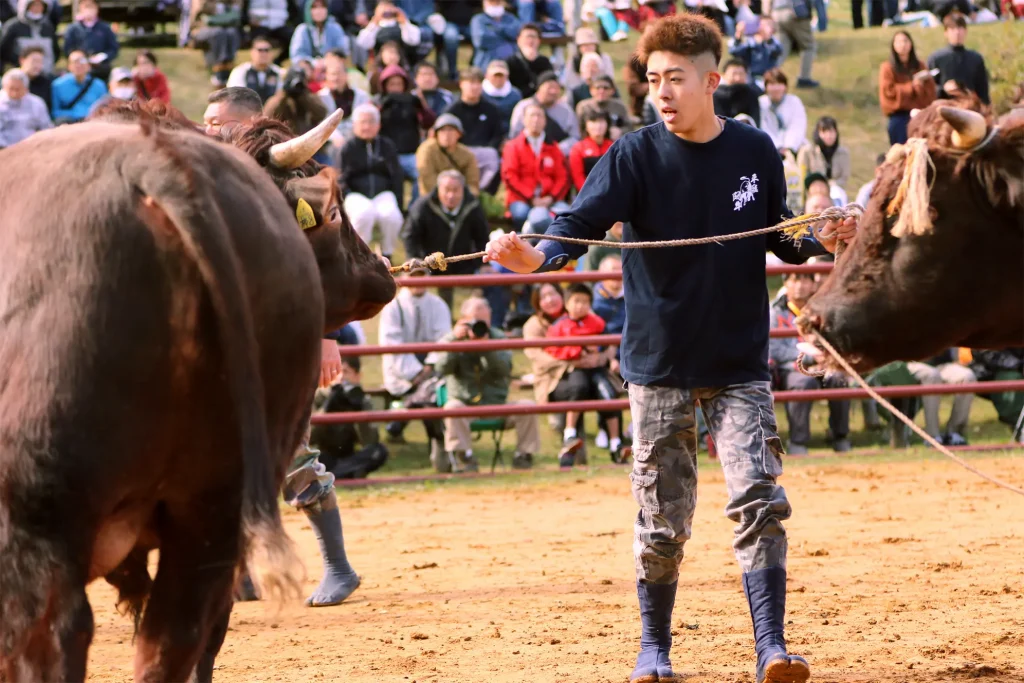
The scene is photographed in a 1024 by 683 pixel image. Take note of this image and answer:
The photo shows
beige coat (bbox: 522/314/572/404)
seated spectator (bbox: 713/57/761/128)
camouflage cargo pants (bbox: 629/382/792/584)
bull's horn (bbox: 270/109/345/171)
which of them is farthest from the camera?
seated spectator (bbox: 713/57/761/128)

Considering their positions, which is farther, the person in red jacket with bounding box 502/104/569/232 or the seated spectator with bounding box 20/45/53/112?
the seated spectator with bounding box 20/45/53/112

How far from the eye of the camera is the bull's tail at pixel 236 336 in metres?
2.94

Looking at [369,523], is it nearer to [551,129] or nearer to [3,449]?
[3,449]

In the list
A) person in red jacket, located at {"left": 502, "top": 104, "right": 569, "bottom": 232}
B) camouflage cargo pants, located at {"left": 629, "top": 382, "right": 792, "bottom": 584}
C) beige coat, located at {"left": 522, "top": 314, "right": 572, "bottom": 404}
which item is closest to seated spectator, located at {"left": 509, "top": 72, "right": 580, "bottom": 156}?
person in red jacket, located at {"left": 502, "top": 104, "right": 569, "bottom": 232}

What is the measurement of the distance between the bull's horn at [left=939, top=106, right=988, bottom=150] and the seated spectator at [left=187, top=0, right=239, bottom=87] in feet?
Answer: 47.7

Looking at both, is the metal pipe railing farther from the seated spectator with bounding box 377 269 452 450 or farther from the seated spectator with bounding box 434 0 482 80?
the seated spectator with bounding box 434 0 482 80

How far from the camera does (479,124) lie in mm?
15203

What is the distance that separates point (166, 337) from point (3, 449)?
0.41 meters

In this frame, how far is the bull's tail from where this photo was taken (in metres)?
2.94

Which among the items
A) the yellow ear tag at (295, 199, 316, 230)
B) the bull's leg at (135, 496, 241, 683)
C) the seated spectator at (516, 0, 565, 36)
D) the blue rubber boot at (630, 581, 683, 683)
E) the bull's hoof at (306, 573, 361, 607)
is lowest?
the bull's hoof at (306, 573, 361, 607)

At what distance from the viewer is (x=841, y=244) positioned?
5117 millimetres

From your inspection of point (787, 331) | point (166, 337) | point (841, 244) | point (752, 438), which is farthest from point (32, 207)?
point (787, 331)

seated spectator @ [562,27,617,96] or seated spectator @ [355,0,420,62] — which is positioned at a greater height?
seated spectator @ [355,0,420,62]

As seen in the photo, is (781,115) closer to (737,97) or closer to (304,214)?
(737,97)
